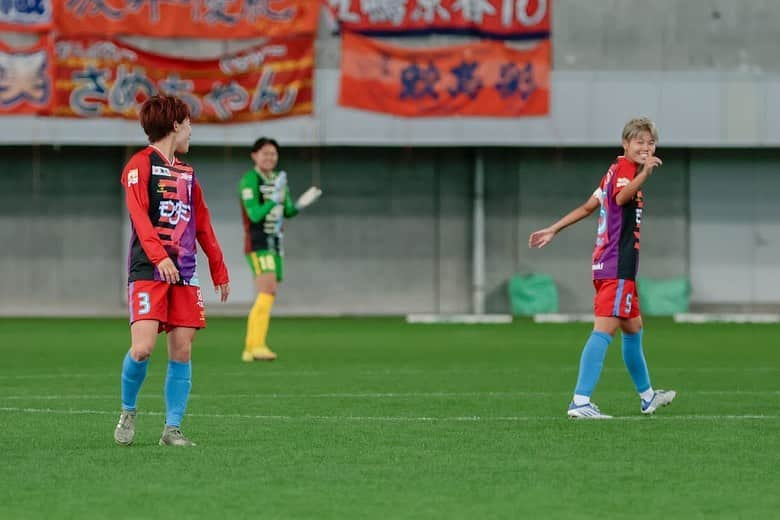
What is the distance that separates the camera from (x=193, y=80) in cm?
3042

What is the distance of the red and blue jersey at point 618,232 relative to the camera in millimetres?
11336

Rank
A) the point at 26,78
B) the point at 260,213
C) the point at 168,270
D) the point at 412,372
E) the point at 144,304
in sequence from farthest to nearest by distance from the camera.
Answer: the point at 26,78 → the point at 260,213 → the point at 412,372 → the point at 144,304 → the point at 168,270

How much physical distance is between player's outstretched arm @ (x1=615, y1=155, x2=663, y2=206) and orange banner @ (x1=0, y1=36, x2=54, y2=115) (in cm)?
2050

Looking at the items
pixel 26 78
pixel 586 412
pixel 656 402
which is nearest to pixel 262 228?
pixel 656 402

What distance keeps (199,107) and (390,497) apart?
77.2 ft

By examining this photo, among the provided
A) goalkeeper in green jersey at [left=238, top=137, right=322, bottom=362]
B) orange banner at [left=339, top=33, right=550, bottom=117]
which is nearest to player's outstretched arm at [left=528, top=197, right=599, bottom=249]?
goalkeeper in green jersey at [left=238, top=137, right=322, bottom=362]

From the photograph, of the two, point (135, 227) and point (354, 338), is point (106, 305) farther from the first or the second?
point (135, 227)

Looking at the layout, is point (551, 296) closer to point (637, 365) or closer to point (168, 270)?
point (637, 365)

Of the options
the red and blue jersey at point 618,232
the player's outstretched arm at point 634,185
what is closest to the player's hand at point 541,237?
the red and blue jersey at point 618,232

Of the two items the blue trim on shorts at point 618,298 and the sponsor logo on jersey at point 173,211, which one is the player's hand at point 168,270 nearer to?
the sponsor logo on jersey at point 173,211

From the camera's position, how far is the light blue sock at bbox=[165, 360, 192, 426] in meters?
9.66

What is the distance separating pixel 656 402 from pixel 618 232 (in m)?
1.30

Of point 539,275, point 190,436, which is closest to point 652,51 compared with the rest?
point 539,275

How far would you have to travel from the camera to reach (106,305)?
32344mm
